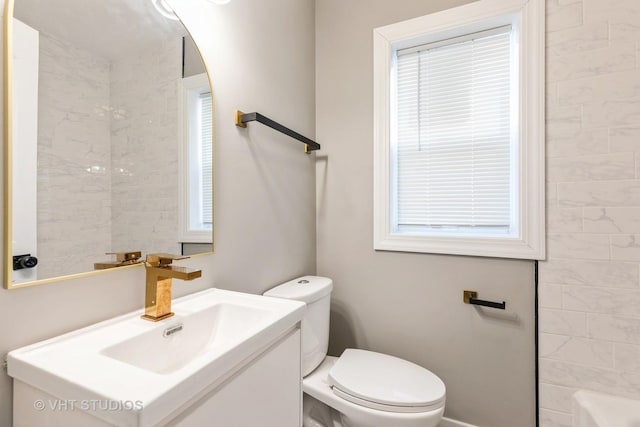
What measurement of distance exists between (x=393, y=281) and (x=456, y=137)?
0.83 meters

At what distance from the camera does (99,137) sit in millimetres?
714

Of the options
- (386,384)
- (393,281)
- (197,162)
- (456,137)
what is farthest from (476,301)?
(197,162)

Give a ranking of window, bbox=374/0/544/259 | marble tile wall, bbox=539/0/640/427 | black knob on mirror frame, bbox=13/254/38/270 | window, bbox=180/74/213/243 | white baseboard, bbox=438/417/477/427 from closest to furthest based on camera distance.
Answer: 1. black knob on mirror frame, bbox=13/254/38/270
2. window, bbox=180/74/213/243
3. marble tile wall, bbox=539/0/640/427
4. window, bbox=374/0/544/259
5. white baseboard, bbox=438/417/477/427

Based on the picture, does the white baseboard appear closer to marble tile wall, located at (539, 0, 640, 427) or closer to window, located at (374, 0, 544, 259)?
marble tile wall, located at (539, 0, 640, 427)

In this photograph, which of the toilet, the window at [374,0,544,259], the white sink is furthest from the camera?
the window at [374,0,544,259]

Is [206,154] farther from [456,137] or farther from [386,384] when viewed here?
[456,137]

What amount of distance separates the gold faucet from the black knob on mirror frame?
0.22 metres

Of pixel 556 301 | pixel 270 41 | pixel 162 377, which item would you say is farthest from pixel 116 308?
pixel 556 301

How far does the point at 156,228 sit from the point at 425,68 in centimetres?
152

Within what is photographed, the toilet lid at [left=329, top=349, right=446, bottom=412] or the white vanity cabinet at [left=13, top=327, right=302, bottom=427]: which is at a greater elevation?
the white vanity cabinet at [left=13, top=327, right=302, bottom=427]

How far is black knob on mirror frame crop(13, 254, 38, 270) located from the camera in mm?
573

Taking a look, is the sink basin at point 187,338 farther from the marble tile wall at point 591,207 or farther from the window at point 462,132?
the marble tile wall at point 591,207

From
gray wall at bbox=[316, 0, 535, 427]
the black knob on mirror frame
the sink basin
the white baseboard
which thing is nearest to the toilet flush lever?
gray wall at bbox=[316, 0, 535, 427]

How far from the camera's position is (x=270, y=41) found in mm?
1362
